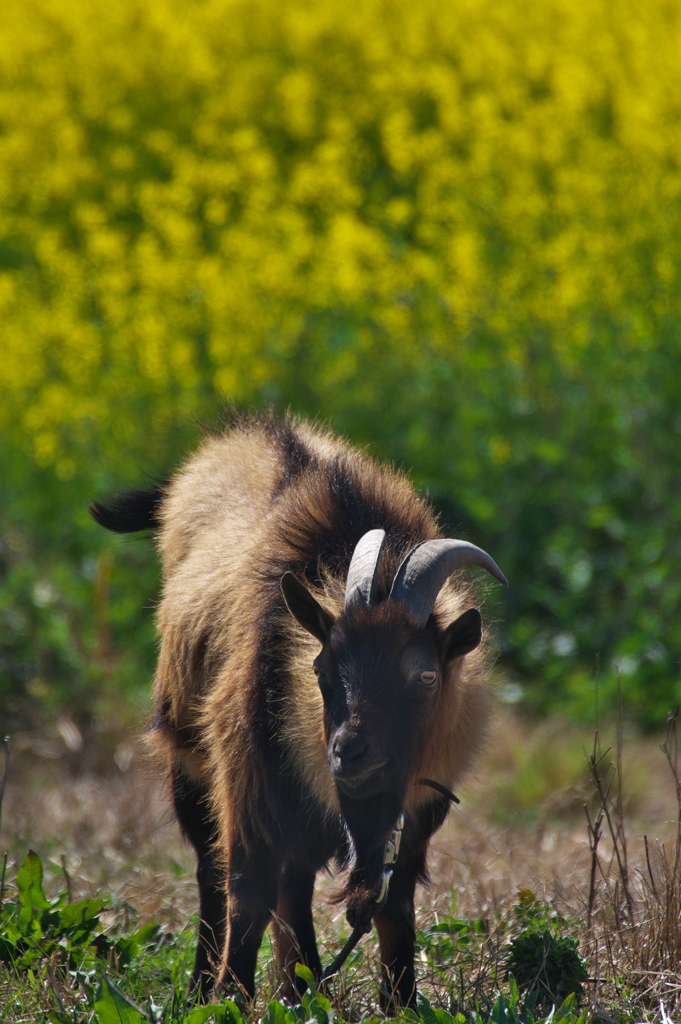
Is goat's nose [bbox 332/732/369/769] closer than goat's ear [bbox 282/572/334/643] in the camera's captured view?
Yes

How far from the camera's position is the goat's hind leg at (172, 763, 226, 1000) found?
392 cm

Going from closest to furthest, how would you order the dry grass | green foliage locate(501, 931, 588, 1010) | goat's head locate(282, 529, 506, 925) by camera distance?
goat's head locate(282, 529, 506, 925) → green foliage locate(501, 931, 588, 1010) → the dry grass

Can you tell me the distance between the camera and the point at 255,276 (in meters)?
10.2

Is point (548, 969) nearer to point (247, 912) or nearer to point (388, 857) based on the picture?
point (388, 857)

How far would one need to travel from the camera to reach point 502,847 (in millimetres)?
5594

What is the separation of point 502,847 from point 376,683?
2.85 metres

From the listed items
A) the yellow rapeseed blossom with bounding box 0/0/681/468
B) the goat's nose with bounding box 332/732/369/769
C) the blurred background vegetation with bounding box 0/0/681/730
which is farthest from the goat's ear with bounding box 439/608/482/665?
the yellow rapeseed blossom with bounding box 0/0/681/468

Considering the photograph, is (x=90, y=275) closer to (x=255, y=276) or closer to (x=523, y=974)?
(x=255, y=276)

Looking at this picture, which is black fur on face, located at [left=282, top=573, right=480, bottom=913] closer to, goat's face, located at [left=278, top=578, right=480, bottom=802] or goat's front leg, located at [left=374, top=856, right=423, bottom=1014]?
goat's face, located at [left=278, top=578, right=480, bottom=802]

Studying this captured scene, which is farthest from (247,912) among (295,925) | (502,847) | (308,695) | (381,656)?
(502,847)

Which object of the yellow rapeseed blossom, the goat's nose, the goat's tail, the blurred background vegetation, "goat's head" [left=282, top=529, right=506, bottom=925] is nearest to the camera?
the goat's nose

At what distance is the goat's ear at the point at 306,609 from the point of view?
10.7 ft

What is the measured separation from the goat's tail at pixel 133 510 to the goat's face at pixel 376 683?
5.22 ft

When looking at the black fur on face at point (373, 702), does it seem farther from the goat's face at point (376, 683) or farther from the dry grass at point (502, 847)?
the dry grass at point (502, 847)
